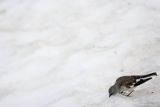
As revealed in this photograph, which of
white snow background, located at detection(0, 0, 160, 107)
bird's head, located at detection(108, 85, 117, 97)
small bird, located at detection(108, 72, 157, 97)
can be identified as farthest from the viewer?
white snow background, located at detection(0, 0, 160, 107)

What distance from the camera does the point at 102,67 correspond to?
13.8 feet

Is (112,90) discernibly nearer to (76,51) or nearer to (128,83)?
(128,83)

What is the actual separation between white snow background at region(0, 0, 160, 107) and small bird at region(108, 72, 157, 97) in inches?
3.1

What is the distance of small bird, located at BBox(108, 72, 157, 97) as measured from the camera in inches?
123

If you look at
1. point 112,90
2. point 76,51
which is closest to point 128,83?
point 112,90

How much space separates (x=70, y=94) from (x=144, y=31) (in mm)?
1425

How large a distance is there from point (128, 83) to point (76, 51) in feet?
5.41

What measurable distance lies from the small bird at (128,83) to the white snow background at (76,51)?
79mm

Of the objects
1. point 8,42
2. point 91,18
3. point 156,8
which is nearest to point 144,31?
point 156,8

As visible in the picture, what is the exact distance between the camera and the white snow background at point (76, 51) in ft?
12.7

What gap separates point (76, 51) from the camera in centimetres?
470

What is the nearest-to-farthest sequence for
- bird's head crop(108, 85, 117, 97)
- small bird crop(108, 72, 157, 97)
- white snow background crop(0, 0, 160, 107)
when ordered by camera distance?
small bird crop(108, 72, 157, 97)
bird's head crop(108, 85, 117, 97)
white snow background crop(0, 0, 160, 107)

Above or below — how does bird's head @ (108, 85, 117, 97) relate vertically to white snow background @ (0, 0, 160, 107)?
below

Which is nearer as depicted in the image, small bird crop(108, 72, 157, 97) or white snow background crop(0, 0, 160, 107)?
small bird crop(108, 72, 157, 97)
